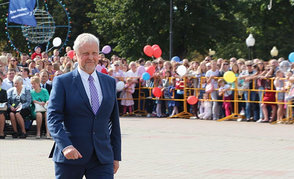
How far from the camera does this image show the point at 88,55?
4.88m

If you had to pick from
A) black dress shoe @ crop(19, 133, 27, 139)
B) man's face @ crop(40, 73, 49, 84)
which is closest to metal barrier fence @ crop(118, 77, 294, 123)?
man's face @ crop(40, 73, 49, 84)

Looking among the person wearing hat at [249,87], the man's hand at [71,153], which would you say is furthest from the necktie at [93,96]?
the person wearing hat at [249,87]

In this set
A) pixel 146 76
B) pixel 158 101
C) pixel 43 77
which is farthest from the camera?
pixel 158 101

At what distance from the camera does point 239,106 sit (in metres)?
20.0

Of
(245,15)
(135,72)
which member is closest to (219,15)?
(245,15)

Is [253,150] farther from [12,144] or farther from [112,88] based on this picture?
[112,88]

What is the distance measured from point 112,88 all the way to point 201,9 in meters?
38.4

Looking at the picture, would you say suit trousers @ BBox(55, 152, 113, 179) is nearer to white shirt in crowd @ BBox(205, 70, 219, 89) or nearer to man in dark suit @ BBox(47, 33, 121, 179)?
man in dark suit @ BBox(47, 33, 121, 179)

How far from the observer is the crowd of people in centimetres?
1739

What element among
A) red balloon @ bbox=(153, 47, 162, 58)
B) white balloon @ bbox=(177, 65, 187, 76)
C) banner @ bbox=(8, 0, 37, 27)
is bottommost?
white balloon @ bbox=(177, 65, 187, 76)

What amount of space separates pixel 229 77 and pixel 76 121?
14517 millimetres

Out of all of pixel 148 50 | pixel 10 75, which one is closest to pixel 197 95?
pixel 148 50

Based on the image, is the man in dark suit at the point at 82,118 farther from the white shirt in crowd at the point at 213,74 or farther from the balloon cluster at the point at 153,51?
the balloon cluster at the point at 153,51

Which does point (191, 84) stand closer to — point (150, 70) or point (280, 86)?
point (150, 70)
